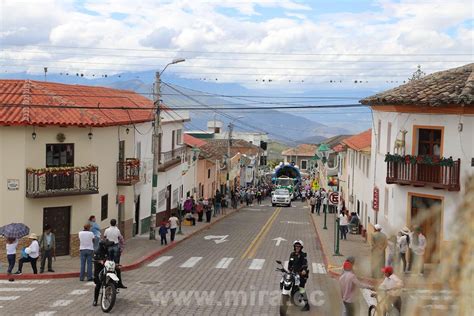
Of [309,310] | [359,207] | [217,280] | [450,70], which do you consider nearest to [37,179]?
[217,280]

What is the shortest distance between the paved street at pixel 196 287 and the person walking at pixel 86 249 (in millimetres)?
441

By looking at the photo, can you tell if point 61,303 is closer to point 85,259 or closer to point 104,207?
point 85,259

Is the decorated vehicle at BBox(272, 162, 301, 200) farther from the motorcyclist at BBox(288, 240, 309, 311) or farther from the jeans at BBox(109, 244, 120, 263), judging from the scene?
the motorcyclist at BBox(288, 240, 309, 311)

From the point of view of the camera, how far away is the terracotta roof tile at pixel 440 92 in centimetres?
2180

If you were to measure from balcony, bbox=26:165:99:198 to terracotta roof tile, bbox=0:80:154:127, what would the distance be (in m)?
1.65

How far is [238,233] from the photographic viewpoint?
37969mm

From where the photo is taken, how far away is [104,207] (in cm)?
2828

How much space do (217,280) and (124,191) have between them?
37.3 feet

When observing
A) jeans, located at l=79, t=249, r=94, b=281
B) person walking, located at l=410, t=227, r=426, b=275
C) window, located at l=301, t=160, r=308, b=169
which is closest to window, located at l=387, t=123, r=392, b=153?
jeans, located at l=79, t=249, r=94, b=281

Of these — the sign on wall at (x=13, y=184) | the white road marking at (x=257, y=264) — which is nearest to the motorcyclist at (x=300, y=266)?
the white road marking at (x=257, y=264)

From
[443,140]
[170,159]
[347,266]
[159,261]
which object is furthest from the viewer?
[170,159]

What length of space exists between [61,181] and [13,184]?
5.49ft

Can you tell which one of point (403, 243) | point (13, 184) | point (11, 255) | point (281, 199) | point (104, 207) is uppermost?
point (13, 184)

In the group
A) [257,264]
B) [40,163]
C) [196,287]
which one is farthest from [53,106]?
[196,287]
